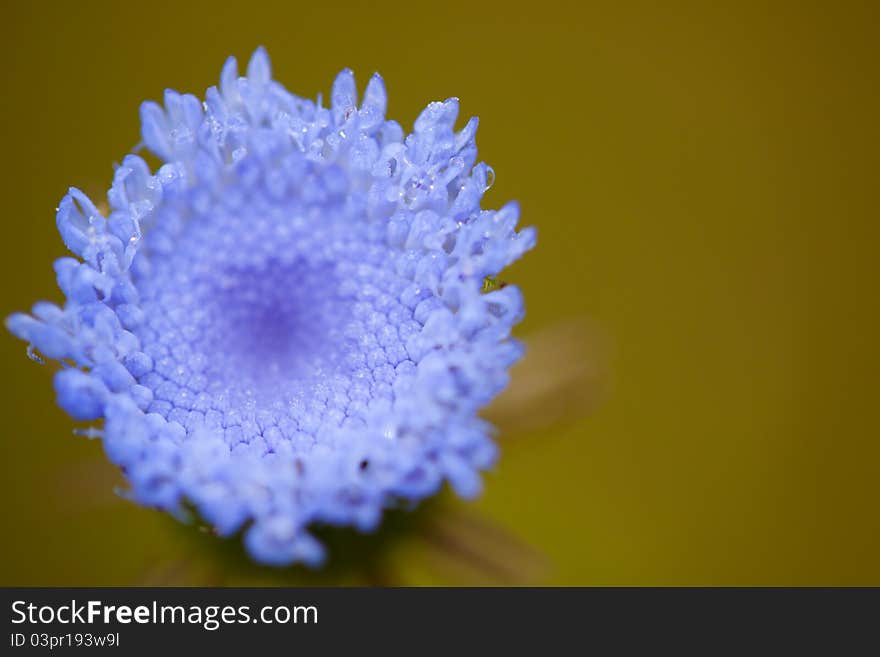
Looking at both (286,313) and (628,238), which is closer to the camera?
(286,313)

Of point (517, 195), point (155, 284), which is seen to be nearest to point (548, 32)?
point (517, 195)

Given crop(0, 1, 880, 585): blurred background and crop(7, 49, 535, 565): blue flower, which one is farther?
crop(0, 1, 880, 585): blurred background

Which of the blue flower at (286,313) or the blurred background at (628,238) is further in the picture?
the blurred background at (628,238)

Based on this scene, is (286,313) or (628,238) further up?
(628,238)
